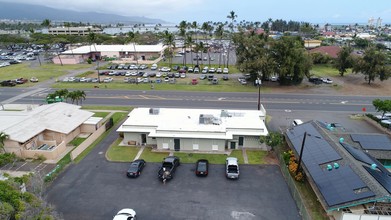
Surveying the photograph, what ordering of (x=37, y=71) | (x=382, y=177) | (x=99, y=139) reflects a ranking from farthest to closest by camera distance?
(x=37, y=71) < (x=99, y=139) < (x=382, y=177)

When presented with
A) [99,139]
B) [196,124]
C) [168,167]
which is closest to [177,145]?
[196,124]

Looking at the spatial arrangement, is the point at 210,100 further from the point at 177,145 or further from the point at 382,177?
the point at 382,177

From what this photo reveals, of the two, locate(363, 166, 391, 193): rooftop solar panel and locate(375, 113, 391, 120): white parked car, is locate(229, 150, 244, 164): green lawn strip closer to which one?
locate(363, 166, 391, 193): rooftop solar panel

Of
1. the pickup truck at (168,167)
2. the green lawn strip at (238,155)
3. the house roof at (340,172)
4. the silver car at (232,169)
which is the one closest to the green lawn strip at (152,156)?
the pickup truck at (168,167)

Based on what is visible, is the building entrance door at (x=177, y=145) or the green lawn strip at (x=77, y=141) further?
the green lawn strip at (x=77, y=141)

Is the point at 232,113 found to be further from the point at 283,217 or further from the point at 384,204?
the point at 384,204

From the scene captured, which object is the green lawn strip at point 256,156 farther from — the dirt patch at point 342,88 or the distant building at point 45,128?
the dirt patch at point 342,88

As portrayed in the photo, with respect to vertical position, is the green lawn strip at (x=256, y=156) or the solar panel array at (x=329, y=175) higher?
the solar panel array at (x=329, y=175)
